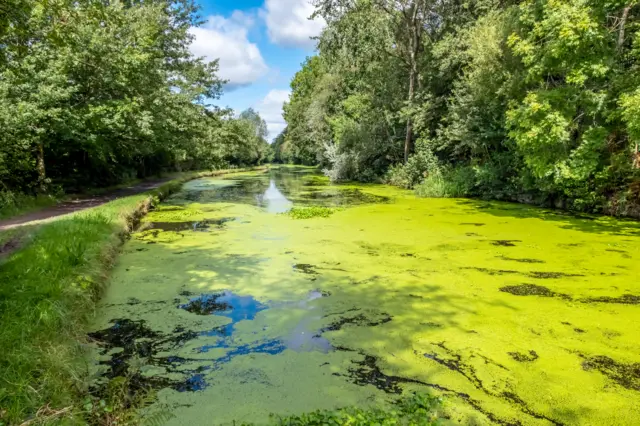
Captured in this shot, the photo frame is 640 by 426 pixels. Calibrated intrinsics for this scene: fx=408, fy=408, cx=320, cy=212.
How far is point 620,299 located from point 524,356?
6.51ft

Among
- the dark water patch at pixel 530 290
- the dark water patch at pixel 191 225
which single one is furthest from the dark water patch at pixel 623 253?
the dark water patch at pixel 191 225

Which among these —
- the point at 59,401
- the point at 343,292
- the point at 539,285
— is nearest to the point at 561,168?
the point at 539,285

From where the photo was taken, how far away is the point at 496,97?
11.7 m

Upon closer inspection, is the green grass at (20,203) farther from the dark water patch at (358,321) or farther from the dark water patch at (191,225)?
the dark water patch at (358,321)

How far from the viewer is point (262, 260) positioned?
20.4 feet

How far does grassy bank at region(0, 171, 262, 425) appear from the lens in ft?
7.44

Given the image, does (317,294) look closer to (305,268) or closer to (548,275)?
(305,268)

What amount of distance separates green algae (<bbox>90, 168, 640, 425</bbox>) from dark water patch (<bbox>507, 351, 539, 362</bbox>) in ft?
0.06

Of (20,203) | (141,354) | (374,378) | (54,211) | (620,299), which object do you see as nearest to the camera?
(374,378)

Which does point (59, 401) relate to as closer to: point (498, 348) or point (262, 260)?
point (498, 348)

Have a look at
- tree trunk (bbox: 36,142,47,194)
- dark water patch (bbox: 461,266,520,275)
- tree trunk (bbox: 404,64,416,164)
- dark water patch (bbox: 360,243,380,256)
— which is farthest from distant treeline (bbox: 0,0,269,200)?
tree trunk (bbox: 404,64,416,164)

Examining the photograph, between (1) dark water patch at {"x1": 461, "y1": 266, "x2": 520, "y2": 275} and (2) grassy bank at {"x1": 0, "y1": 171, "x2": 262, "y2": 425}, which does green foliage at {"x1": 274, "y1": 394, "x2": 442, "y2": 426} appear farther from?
(1) dark water patch at {"x1": 461, "y1": 266, "x2": 520, "y2": 275}

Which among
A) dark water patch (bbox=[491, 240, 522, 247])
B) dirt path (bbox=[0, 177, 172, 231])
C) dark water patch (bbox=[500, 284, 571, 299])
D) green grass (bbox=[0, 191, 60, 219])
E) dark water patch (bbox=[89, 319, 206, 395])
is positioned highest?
green grass (bbox=[0, 191, 60, 219])

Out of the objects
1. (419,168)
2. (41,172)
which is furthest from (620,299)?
(41,172)
